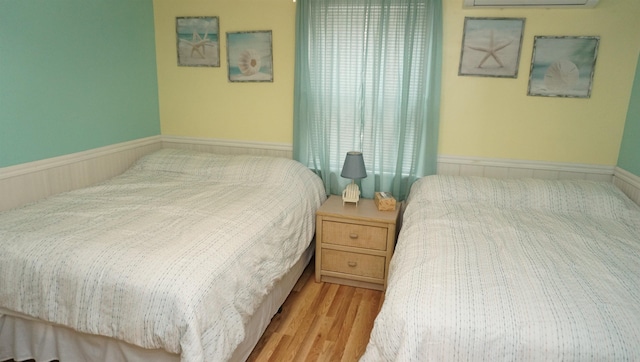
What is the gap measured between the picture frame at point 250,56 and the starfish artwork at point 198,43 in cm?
19

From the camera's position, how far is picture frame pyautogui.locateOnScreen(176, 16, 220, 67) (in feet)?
9.92

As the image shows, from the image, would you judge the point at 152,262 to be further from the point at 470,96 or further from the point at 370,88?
the point at 470,96

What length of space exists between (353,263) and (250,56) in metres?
1.68

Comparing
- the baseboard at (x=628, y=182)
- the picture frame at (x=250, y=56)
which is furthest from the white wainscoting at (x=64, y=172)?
the baseboard at (x=628, y=182)

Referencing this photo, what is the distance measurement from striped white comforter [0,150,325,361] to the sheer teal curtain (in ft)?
2.34

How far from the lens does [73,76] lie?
247cm

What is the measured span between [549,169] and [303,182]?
1.63 metres

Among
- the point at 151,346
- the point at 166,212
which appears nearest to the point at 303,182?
the point at 166,212

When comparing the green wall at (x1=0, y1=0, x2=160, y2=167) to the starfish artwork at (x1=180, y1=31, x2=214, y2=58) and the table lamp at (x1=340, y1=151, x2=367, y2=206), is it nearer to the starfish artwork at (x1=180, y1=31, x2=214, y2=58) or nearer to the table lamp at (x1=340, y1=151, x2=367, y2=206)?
the starfish artwork at (x1=180, y1=31, x2=214, y2=58)

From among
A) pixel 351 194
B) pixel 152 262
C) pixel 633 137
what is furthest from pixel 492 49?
pixel 152 262

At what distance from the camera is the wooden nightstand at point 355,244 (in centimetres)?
254

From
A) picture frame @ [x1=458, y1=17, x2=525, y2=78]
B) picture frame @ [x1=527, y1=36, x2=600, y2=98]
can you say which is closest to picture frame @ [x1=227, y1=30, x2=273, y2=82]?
picture frame @ [x1=458, y1=17, x2=525, y2=78]

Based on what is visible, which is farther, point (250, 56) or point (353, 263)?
point (250, 56)

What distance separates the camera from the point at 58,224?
185 centimetres
